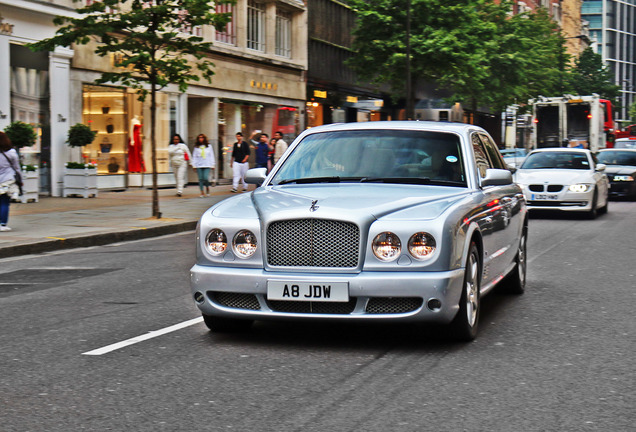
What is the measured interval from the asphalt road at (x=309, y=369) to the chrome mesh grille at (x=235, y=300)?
0.92 ft

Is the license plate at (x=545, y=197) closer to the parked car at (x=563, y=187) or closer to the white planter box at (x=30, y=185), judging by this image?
the parked car at (x=563, y=187)

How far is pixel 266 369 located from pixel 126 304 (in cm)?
308

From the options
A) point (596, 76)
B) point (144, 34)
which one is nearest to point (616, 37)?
point (596, 76)

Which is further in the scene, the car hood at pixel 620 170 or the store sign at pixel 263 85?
the store sign at pixel 263 85

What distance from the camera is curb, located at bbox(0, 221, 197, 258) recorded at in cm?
1319

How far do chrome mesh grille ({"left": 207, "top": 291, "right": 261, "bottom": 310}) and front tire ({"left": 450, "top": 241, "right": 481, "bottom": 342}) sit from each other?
1.31 meters

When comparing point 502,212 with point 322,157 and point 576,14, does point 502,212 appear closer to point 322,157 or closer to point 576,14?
point 322,157

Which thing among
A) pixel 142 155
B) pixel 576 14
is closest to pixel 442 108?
pixel 142 155

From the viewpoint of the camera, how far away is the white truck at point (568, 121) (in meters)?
43.4

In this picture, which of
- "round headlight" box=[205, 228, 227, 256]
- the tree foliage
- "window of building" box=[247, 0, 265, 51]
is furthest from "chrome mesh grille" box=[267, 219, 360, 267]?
the tree foliage

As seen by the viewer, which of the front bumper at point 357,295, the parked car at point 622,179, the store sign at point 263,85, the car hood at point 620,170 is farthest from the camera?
the store sign at point 263,85

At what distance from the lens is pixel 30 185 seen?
72.3ft

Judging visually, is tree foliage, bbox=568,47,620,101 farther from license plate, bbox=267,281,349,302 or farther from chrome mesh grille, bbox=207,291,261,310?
license plate, bbox=267,281,349,302

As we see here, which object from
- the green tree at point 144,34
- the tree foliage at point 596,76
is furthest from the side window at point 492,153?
the tree foliage at point 596,76
